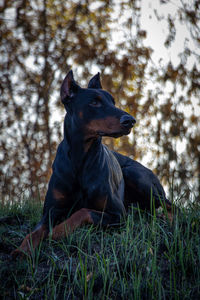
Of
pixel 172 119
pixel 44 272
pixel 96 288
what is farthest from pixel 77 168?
pixel 172 119

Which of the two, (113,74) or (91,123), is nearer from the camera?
(91,123)

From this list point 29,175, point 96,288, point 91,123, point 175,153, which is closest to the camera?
point 96,288

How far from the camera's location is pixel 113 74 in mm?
8008

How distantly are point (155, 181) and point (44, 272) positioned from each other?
6.73 ft

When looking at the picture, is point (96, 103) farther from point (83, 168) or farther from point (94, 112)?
point (83, 168)

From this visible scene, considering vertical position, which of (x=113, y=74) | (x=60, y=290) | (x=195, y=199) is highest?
(x=113, y=74)

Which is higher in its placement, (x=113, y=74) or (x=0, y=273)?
(x=113, y=74)

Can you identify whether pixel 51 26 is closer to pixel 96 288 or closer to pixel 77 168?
pixel 77 168

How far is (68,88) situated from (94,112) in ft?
1.37

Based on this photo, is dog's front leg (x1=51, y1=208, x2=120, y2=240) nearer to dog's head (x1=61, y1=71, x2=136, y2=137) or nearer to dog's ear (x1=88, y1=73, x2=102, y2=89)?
dog's head (x1=61, y1=71, x2=136, y2=137)

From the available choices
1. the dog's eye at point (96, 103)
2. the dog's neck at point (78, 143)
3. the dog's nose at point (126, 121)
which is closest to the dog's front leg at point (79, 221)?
the dog's neck at point (78, 143)

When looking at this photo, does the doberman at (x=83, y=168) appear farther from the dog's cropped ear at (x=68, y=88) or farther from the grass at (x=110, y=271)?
the grass at (x=110, y=271)

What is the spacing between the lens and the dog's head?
288cm

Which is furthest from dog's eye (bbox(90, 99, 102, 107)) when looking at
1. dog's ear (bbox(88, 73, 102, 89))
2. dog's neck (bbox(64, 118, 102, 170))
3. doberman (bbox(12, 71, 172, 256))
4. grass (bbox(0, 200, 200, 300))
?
grass (bbox(0, 200, 200, 300))
